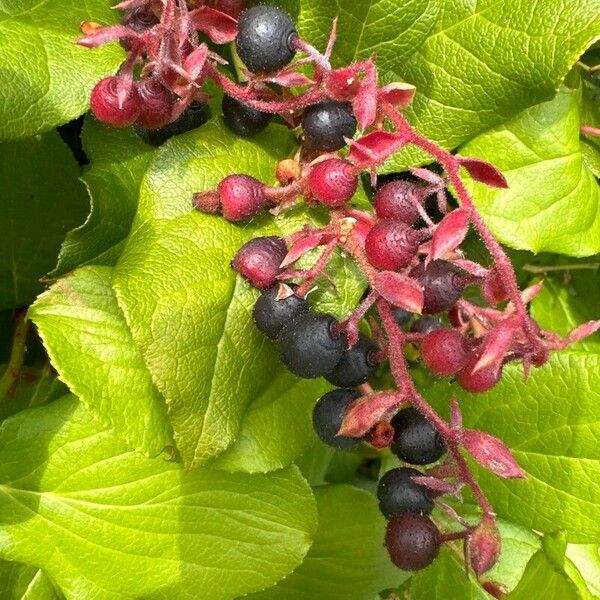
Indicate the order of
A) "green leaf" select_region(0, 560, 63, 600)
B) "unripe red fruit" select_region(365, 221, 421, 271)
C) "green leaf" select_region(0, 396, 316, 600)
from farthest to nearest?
"green leaf" select_region(0, 560, 63, 600) → "green leaf" select_region(0, 396, 316, 600) → "unripe red fruit" select_region(365, 221, 421, 271)

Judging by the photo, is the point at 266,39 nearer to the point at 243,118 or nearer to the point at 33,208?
the point at 243,118

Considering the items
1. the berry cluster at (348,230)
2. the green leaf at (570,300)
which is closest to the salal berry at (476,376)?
the berry cluster at (348,230)

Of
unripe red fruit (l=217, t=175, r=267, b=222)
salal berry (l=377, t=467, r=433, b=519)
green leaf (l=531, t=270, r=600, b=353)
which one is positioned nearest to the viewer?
unripe red fruit (l=217, t=175, r=267, b=222)

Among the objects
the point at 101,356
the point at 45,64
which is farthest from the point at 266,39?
the point at 101,356

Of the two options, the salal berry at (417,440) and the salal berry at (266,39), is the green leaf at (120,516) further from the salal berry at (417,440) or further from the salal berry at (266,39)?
the salal berry at (266,39)

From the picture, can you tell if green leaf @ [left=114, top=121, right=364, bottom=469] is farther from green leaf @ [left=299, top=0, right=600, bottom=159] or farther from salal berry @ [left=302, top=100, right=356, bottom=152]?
green leaf @ [left=299, top=0, right=600, bottom=159]

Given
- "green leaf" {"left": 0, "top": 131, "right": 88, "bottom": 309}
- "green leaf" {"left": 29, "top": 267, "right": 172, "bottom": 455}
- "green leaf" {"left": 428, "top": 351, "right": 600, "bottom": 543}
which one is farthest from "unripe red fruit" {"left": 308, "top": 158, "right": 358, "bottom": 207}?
"green leaf" {"left": 0, "top": 131, "right": 88, "bottom": 309}

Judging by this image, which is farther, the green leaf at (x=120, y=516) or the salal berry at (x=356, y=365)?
the green leaf at (x=120, y=516)
